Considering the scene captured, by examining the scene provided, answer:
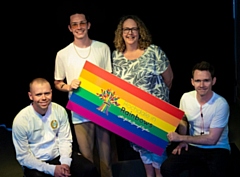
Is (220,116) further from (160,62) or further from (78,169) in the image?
(78,169)

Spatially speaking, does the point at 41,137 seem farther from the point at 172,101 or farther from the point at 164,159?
the point at 172,101

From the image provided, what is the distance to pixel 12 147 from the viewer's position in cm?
460

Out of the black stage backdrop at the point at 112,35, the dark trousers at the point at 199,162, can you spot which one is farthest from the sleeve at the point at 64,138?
the black stage backdrop at the point at 112,35

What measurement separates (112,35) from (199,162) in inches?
77.3

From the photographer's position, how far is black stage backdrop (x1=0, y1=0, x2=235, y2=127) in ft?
14.9

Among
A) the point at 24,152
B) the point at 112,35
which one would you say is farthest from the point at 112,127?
the point at 112,35

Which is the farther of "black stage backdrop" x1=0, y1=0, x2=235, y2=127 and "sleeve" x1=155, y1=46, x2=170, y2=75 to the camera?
"black stage backdrop" x1=0, y1=0, x2=235, y2=127

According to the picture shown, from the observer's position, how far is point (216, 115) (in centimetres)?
304

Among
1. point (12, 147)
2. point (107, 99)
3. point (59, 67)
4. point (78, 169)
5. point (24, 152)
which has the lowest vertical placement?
point (12, 147)

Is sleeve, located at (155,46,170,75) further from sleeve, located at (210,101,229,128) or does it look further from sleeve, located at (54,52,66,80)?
sleeve, located at (54,52,66,80)

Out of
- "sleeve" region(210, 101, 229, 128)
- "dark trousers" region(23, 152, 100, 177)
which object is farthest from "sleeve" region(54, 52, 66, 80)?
"sleeve" region(210, 101, 229, 128)

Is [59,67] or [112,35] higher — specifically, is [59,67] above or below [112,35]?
below

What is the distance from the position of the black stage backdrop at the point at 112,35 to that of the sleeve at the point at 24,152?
1682 millimetres

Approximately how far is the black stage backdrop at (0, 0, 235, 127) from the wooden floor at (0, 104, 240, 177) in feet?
1.40
